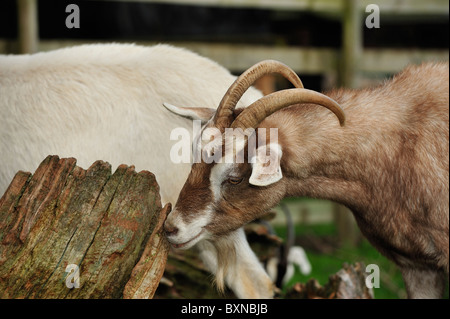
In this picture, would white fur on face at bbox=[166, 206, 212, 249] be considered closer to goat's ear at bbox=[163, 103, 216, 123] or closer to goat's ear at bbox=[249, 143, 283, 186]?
goat's ear at bbox=[249, 143, 283, 186]

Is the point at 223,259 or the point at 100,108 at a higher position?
the point at 100,108

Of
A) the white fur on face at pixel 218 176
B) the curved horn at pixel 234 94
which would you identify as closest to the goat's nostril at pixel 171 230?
the white fur on face at pixel 218 176

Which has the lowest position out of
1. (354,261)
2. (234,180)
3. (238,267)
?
(354,261)

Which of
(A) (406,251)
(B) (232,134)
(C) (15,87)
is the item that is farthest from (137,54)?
(A) (406,251)

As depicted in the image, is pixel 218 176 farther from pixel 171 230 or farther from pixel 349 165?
pixel 349 165

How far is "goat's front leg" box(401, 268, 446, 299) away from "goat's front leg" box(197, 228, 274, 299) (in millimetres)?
736

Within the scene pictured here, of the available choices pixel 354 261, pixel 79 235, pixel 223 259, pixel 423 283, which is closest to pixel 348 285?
pixel 423 283

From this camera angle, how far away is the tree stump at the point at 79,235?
7.77 ft

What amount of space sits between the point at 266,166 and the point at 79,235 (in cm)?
80

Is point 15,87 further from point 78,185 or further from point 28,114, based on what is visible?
point 78,185

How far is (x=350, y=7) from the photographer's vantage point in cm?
571

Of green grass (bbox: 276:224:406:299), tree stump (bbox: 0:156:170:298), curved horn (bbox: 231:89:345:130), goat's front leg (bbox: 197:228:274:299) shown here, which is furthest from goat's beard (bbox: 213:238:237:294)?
green grass (bbox: 276:224:406:299)

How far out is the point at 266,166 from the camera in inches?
98.6

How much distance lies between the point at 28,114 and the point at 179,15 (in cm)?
394
